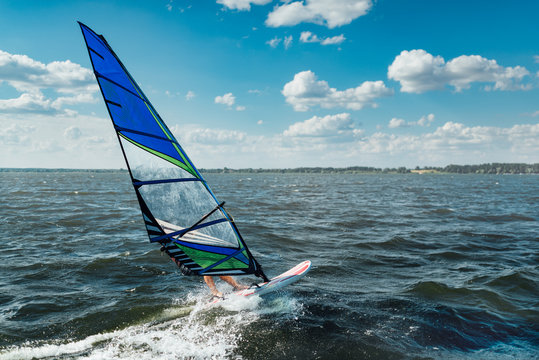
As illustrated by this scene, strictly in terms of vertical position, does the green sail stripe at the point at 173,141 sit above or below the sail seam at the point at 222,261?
above

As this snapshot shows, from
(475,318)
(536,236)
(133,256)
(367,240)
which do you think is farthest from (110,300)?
(536,236)

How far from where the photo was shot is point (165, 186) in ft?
19.5

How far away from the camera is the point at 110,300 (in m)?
7.69

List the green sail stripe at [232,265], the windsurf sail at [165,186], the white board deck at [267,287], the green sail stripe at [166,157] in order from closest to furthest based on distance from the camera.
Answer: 1. the windsurf sail at [165,186]
2. the green sail stripe at [166,157]
3. the green sail stripe at [232,265]
4. the white board deck at [267,287]

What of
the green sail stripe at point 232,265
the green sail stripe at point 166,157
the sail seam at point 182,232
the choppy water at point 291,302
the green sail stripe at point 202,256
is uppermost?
the green sail stripe at point 166,157

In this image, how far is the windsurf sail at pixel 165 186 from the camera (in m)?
5.24

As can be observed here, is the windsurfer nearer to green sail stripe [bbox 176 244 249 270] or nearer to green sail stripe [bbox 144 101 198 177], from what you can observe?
green sail stripe [bbox 176 244 249 270]

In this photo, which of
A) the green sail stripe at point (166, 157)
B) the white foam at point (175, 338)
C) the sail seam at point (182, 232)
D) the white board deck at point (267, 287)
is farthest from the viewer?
the white board deck at point (267, 287)

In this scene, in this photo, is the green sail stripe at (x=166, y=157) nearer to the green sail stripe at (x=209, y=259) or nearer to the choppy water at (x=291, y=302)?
the green sail stripe at (x=209, y=259)

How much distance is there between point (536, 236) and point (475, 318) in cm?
1175

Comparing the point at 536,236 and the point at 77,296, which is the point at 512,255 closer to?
the point at 536,236

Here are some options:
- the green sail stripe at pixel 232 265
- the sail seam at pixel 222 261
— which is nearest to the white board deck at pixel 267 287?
the green sail stripe at pixel 232 265

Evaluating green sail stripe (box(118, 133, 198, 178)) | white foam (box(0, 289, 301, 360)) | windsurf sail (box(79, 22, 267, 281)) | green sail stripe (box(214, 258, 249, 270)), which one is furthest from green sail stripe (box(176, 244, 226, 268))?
green sail stripe (box(118, 133, 198, 178))

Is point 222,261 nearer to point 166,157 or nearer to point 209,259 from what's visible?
point 209,259
